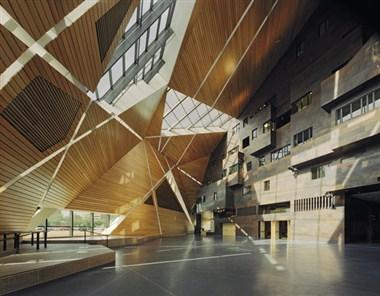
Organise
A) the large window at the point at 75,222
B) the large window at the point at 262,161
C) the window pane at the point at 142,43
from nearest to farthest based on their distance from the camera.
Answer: the window pane at the point at 142,43 < the large window at the point at 75,222 < the large window at the point at 262,161

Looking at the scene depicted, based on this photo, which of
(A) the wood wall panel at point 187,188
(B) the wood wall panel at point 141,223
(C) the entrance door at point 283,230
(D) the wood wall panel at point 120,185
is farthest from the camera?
(A) the wood wall panel at point 187,188

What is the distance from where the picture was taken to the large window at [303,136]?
20.6 meters

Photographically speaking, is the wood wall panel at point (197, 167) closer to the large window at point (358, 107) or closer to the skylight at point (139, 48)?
the skylight at point (139, 48)

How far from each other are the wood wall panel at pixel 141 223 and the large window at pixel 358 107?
1576 cm

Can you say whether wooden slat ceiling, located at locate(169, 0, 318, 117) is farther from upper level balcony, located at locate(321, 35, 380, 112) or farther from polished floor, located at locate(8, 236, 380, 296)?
polished floor, located at locate(8, 236, 380, 296)

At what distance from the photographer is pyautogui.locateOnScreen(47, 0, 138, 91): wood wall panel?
25.6 feet

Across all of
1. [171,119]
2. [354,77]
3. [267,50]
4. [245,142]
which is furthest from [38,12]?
[245,142]

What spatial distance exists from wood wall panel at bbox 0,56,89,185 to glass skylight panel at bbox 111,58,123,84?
10.8 feet

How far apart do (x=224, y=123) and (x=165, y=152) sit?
7528 mm

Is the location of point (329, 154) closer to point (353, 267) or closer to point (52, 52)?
point (353, 267)

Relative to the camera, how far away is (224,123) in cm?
3356

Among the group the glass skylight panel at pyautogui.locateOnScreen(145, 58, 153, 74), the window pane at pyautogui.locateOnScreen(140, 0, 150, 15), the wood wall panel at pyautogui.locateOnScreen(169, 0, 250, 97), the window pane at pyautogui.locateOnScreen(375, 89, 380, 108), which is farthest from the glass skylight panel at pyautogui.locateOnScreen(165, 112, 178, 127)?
the window pane at pyautogui.locateOnScreen(375, 89, 380, 108)

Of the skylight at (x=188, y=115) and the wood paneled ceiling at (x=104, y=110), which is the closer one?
the wood paneled ceiling at (x=104, y=110)

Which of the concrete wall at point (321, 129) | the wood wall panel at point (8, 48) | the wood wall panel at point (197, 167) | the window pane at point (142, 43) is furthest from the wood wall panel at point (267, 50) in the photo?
the wood wall panel at point (8, 48)
